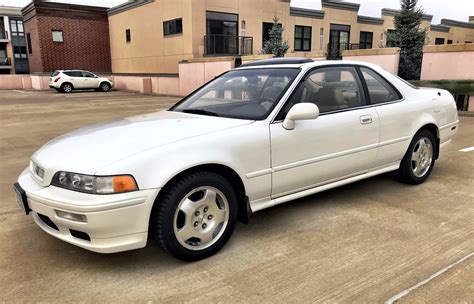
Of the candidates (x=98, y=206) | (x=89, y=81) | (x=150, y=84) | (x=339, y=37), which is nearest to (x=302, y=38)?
(x=339, y=37)

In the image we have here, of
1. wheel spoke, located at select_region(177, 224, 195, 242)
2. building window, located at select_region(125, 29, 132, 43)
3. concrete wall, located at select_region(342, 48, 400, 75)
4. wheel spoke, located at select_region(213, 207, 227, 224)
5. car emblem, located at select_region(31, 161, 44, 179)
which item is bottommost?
wheel spoke, located at select_region(177, 224, 195, 242)

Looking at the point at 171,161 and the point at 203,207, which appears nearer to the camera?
the point at 171,161

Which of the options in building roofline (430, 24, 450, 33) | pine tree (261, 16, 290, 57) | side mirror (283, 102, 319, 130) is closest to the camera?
side mirror (283, 102, 319, 130)

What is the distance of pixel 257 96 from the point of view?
393 cm

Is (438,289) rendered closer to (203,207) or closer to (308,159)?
(308,159)

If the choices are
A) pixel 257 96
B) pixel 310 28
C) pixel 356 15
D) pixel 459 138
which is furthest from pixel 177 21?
pixel 257 96

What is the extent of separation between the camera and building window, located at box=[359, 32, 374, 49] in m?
30.6

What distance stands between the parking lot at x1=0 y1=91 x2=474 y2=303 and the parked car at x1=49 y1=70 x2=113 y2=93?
911 inches

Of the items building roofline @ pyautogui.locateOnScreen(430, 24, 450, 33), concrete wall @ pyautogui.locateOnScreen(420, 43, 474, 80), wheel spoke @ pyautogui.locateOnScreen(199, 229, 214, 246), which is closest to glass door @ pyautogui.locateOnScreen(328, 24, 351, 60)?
building roofline @ pyautogui.locateOnScreen(430, 24, 450, 33)

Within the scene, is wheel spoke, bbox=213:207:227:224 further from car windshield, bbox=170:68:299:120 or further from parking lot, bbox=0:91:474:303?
car windshield, bbox=170:68:299:120

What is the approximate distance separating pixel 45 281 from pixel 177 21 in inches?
851

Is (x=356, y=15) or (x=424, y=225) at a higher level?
(x=356, y=15)

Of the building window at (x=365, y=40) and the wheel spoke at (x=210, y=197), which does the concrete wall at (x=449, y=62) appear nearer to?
the wheel spoke at (x=210, y=197)

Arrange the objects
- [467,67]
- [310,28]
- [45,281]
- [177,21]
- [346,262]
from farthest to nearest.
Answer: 1. [310,28]
2. [177,21]
3. [467,67]
4. [346,262]
5. [45,281]
